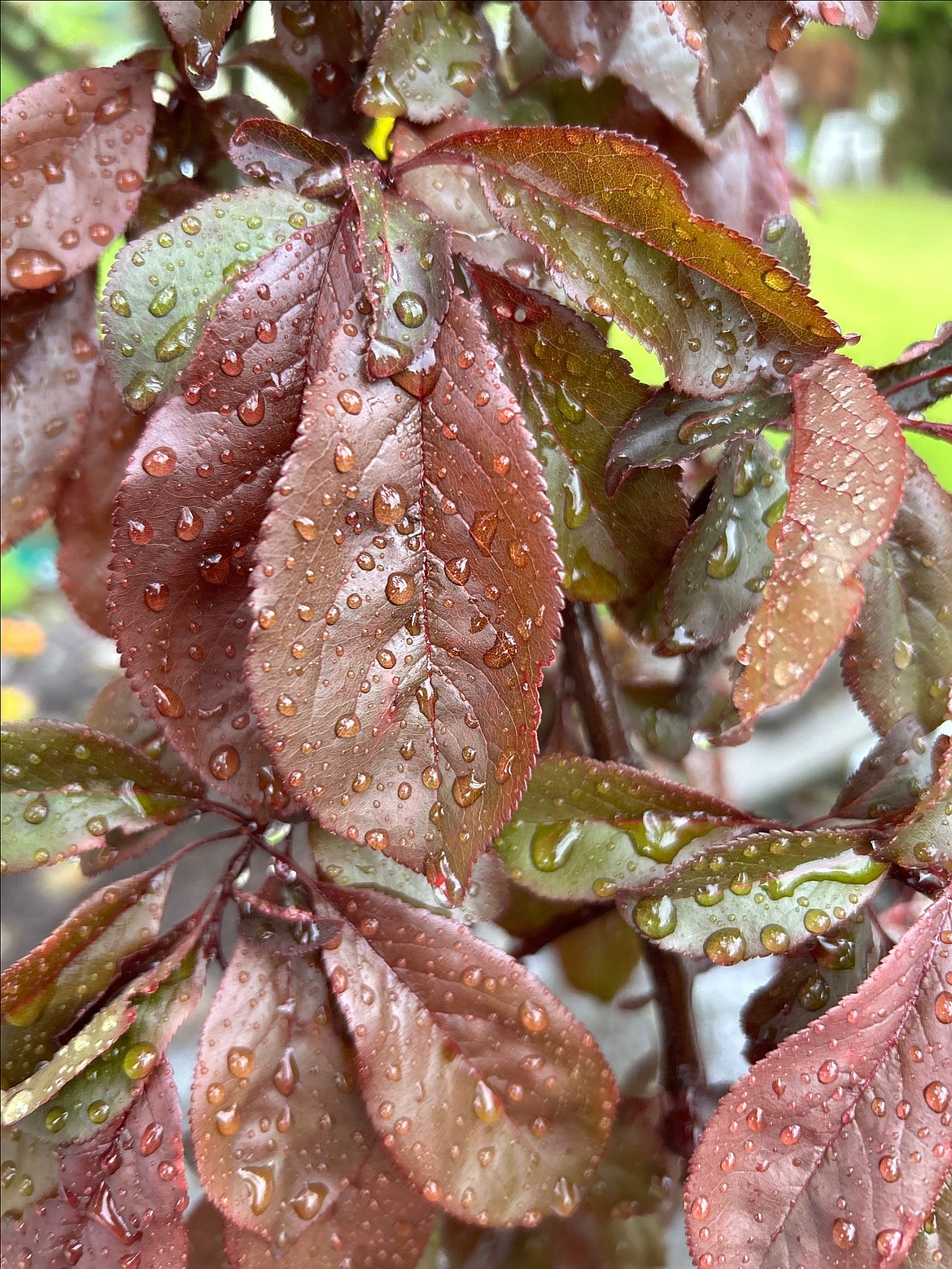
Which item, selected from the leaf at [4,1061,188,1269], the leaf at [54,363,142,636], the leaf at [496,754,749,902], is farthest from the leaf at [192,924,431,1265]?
the leaf at [54,363,142,636]

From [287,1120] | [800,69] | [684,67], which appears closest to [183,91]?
[684,67]

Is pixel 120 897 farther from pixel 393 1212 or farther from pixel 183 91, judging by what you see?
pixel 183 91

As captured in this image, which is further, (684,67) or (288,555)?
(684,67)

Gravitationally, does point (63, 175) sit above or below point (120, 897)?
above

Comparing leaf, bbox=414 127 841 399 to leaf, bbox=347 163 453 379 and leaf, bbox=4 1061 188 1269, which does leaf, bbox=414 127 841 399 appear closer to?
leaf, bbox=347 163 453 379

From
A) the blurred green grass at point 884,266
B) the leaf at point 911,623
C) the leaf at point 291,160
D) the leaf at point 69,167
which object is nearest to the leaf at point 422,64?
the leaf at point 291,160

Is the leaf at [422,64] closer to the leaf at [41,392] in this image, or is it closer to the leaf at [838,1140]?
the leaf at [41,392]
